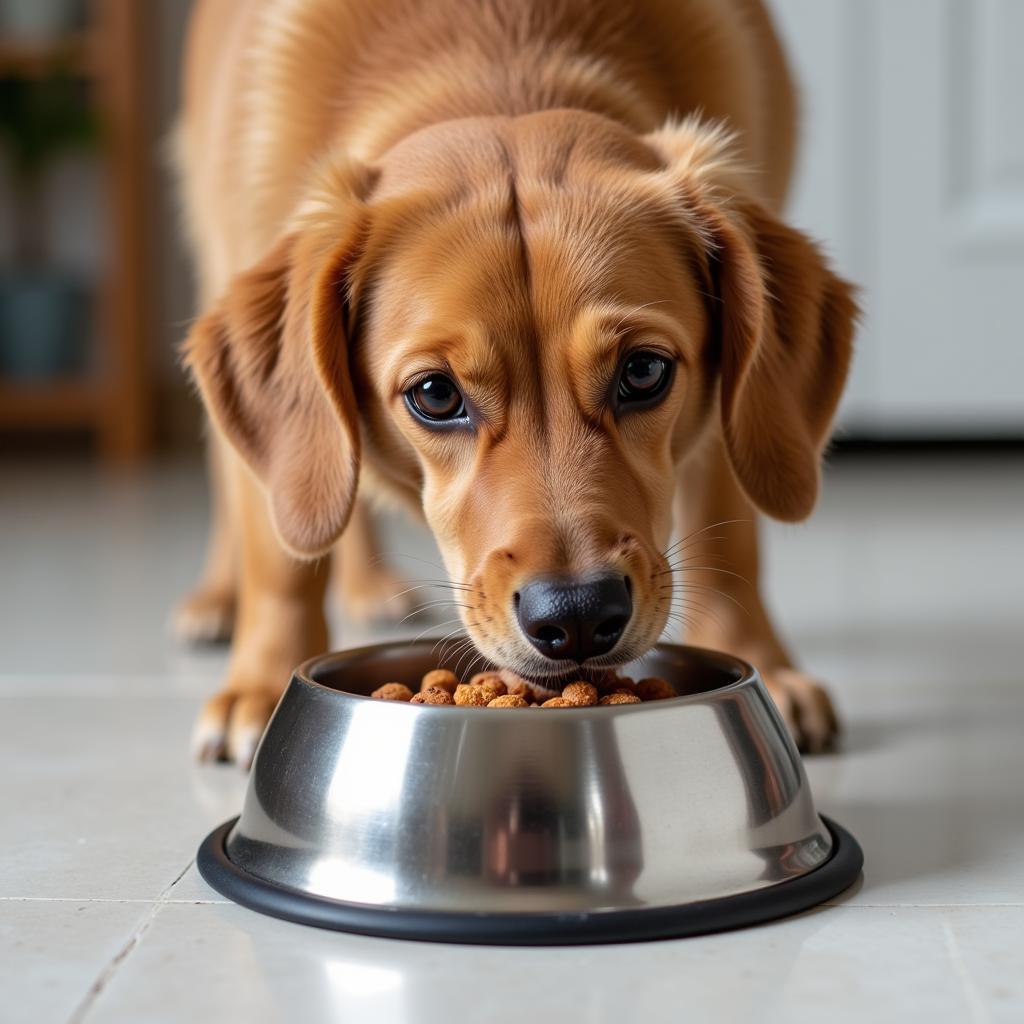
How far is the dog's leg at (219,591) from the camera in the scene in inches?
108

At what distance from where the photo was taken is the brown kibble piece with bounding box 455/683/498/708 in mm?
1581

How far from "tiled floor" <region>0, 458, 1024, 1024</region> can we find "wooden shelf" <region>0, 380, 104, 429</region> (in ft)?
8.00

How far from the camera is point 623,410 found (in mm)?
1753

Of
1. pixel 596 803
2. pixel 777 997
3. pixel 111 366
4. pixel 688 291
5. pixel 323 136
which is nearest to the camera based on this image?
pixel 777 997

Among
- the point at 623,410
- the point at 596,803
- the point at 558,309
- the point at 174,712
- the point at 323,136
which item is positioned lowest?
the point at 174,712

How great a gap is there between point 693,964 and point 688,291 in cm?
82

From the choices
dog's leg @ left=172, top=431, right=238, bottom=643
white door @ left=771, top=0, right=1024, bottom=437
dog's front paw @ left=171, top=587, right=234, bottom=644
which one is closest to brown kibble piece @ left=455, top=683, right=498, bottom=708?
dog's leg @ left=172, top=431, right=238, bottom=643

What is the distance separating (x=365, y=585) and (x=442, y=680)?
1.27 meters

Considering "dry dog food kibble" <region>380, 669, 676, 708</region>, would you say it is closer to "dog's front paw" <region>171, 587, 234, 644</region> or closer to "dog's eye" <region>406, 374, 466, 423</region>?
"dog's eye" <region>406, 374, 466, 423</region>

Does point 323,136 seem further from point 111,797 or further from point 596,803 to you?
point 596,803

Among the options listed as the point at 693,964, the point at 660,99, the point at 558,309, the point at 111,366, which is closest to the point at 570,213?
the point at 558,309

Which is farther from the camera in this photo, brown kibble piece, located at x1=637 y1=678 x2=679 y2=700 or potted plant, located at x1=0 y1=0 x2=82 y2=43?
potted plant, located at x1=0 y1=0 x2=82 y2=43

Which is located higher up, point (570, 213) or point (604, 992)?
point (570, 213)

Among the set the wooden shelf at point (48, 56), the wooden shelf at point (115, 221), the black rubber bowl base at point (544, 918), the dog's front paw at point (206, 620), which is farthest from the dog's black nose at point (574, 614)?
the wooden shelf at point (48, 56)
